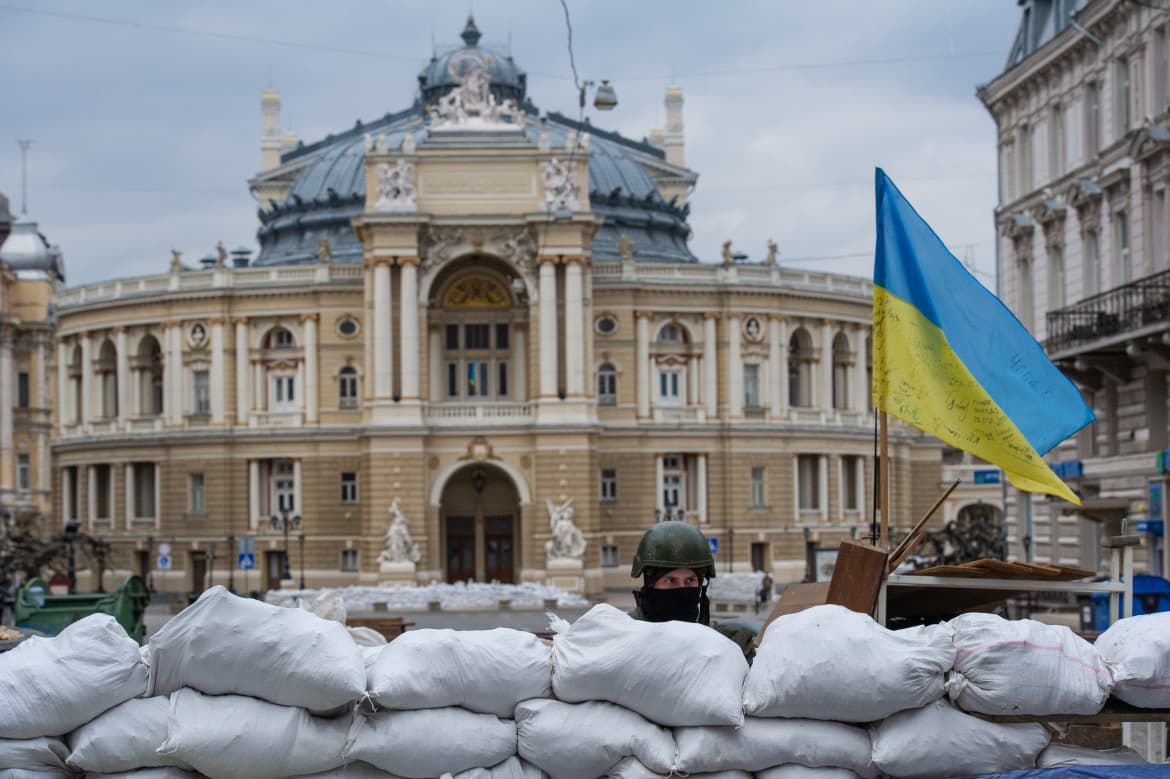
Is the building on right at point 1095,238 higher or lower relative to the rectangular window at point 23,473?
higher

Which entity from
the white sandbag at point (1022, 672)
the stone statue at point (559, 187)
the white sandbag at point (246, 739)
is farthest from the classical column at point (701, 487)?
the white sandbag at point (246, 739)

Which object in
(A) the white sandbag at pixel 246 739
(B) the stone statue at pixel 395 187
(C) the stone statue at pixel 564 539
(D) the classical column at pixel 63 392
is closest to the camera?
(A) the white sandbag at pixel 246 739

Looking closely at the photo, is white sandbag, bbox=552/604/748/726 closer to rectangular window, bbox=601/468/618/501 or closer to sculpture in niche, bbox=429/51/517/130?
sculpture in niche, bbox=429/51/517/130

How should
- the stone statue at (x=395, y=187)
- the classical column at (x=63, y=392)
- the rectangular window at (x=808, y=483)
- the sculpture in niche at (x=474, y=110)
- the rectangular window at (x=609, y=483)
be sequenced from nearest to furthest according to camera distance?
the stone statue at (x=395, y=187) < the sculpture in niche at (x=474, y=110) < the rectangular window at (x=609, y=483) < the rectangular window at (x=808, y=483) < the classical column at (x=63, y=392)

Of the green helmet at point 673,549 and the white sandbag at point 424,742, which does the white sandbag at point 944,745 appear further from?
the green helmet at point 673,549

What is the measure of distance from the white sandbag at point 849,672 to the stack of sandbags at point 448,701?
45.1 inches

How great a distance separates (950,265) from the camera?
1038 centimetres

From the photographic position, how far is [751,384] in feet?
211

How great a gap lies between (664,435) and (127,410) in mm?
20188

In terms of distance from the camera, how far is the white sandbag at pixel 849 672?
337 inches

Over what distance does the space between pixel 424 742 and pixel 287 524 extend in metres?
51.4

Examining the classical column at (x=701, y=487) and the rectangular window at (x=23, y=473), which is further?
the rectangular window at (x=23, y=473)

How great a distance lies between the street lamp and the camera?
5989 cm

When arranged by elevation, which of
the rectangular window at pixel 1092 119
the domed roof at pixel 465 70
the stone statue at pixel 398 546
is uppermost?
the domed roof at pixel 465 70
